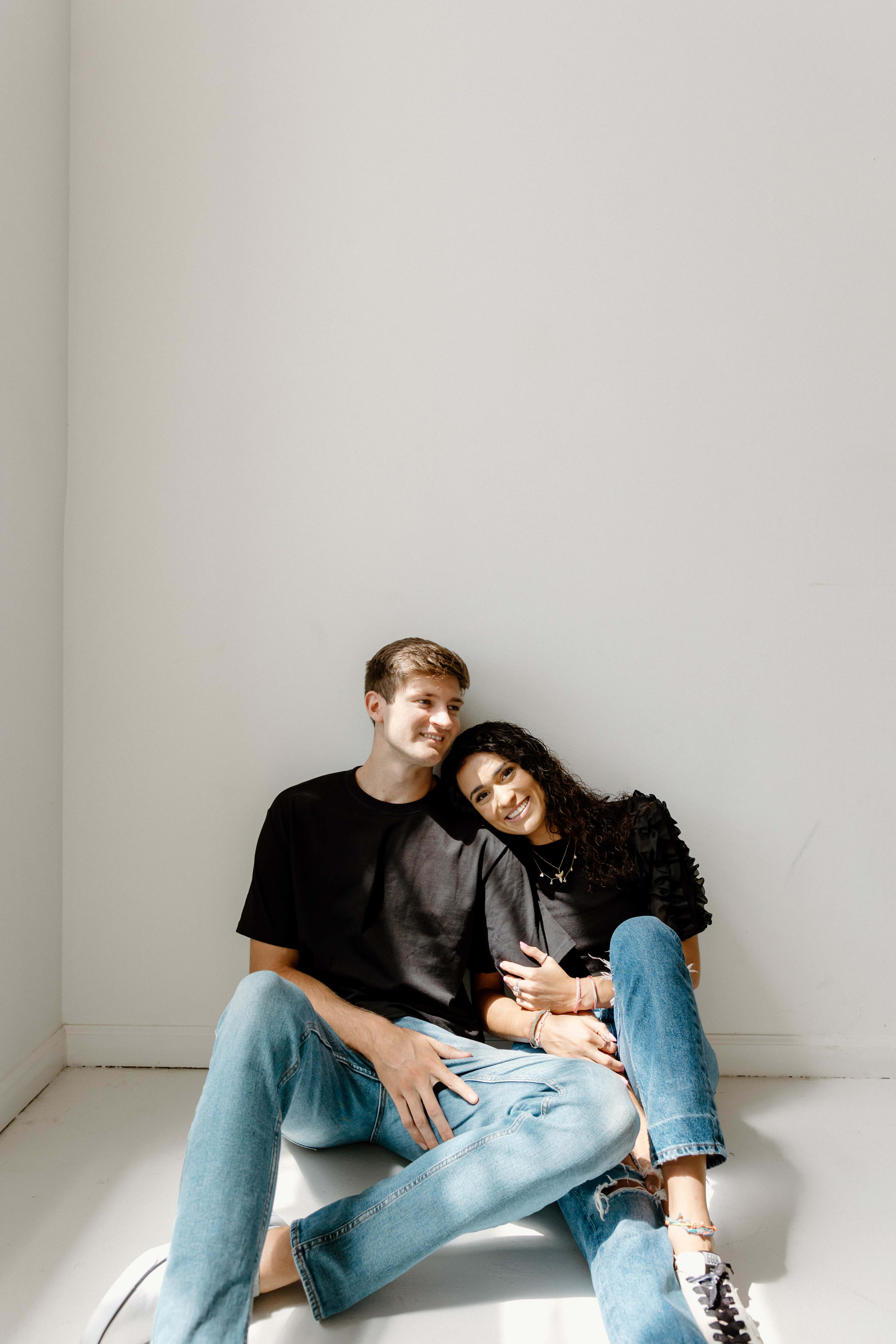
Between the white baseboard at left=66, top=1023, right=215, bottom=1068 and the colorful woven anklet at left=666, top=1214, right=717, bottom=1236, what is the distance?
119 cm

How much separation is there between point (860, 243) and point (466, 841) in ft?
5.65

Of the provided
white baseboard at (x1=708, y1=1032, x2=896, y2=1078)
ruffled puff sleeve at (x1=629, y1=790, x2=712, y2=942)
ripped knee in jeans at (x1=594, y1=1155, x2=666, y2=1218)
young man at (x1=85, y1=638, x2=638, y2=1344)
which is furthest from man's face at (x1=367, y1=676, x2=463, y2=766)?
white baseboard at (x1=708, y1=1032, x2=896, y2=1078)

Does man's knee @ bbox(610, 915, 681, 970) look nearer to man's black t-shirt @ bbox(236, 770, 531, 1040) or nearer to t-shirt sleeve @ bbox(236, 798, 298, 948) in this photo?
man's black t-shirt @ bbox(236, 770, 531, 1040)

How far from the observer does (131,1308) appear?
1184 mm

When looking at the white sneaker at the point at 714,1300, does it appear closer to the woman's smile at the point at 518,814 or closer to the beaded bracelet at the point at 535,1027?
the beaded bracelet at the point at 535,1027

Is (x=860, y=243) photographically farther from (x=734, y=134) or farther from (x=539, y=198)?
(x=539, y=198)

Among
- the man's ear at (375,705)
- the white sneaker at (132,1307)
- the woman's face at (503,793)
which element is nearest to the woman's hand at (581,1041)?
the woman's face at (503,793)

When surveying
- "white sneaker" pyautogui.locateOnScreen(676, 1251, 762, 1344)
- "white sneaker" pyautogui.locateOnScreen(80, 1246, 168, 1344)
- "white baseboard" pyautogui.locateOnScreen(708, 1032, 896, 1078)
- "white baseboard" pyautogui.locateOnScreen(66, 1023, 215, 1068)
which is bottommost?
"white baseboard" pyautogui.locateOnScreen(66, 1023, 215, 1068)

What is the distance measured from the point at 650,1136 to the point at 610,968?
1.14ft

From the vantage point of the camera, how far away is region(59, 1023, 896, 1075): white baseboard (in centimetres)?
204

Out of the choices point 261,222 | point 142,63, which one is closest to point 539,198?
point 261,222

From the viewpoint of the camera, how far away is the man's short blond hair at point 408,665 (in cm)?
178

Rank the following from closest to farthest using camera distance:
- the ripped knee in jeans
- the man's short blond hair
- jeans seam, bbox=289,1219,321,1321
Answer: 1. jeans seam, bbox=289,1219,321,1321
2. the ripped knee in jeans
3. the man's short blond hair

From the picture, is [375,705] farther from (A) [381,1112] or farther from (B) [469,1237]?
(B) [469,1237]
